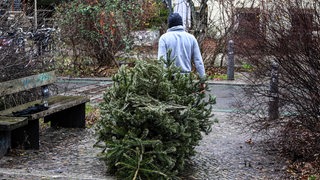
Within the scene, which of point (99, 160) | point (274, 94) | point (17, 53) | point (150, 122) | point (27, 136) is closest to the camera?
point (150, 122)

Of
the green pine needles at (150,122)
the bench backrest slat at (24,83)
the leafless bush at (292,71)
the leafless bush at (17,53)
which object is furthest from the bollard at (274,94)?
the leafless bush at (17,53)

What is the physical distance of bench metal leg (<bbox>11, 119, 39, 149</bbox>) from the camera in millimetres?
7047

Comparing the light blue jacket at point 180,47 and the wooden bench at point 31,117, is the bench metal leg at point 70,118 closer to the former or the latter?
the wooden bench at point 31,117

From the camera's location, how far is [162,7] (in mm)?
22812

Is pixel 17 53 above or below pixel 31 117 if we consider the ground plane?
above

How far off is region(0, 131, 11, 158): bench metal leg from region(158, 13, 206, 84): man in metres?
2.12

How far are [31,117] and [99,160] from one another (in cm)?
102

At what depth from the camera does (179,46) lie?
7.41m

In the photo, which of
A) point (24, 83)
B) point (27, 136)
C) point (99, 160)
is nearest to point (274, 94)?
point (99, 160)

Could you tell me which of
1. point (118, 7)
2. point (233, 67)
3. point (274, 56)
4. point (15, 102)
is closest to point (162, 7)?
point (118, 7)

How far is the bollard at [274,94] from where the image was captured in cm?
667

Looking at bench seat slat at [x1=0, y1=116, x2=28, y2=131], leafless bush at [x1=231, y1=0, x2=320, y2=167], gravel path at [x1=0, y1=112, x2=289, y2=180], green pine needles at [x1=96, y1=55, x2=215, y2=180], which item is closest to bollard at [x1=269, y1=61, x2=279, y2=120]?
leafless bush at [x1=231, y1=0, x2=320, y2=167]

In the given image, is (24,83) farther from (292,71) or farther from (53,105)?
(292,71)

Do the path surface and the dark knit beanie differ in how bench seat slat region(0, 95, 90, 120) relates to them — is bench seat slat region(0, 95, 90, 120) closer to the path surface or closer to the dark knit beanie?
the path surface
